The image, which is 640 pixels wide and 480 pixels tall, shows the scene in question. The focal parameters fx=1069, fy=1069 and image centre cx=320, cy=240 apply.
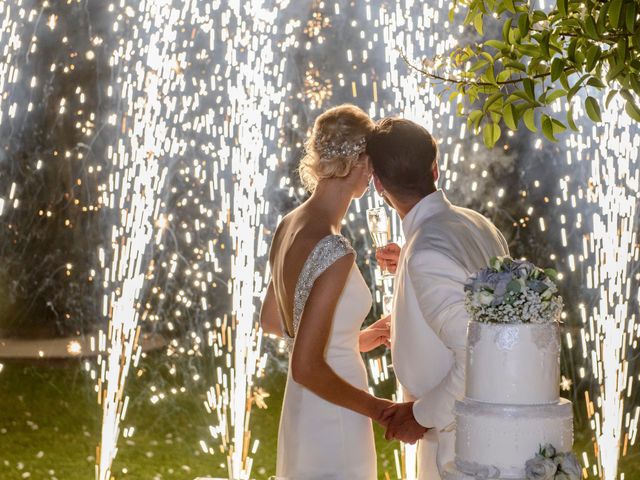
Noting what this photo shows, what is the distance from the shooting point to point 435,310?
2873 mm

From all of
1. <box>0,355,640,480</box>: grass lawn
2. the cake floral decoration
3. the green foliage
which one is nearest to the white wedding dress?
the green foliage

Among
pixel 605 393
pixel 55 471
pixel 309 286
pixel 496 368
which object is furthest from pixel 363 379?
pixel 605 393

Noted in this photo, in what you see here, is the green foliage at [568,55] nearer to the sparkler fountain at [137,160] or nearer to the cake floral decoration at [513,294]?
the cake floral decoration at [513,294]

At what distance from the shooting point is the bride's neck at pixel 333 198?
341cm

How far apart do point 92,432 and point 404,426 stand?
19.9ft

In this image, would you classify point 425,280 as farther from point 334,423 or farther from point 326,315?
point 334,423

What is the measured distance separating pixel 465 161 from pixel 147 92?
3000mm

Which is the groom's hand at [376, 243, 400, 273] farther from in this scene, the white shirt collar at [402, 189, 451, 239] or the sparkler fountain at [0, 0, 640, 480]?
the sparkler fountain at [0, 0, 640, 480]

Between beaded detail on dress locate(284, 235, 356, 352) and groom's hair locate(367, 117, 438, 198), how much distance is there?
29cm

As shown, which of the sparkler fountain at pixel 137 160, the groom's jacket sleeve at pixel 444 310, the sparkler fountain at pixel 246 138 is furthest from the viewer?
the sparkler fountain at pixel 137 160

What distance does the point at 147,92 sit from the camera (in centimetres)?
960

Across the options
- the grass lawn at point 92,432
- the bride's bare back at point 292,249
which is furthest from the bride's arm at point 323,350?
the grass lawn at point 92,432

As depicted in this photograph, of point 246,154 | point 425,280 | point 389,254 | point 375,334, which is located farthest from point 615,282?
point 425,280

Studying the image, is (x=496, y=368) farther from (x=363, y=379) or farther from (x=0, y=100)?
(x=0, y=100)
